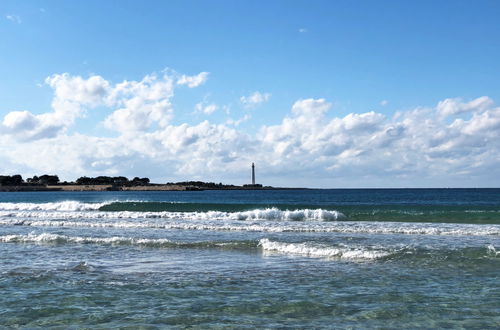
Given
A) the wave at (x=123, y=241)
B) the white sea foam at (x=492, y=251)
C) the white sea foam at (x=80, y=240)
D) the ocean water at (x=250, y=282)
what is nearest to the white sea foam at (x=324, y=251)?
the ocean water at (x=250, y=282)

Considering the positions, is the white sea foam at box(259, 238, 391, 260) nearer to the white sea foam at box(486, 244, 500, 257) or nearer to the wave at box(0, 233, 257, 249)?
the wave at box(0, 233, 257, 249)

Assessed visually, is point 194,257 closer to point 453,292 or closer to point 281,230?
point 453,292

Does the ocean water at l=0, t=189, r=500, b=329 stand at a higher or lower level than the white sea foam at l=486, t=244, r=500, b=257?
lower

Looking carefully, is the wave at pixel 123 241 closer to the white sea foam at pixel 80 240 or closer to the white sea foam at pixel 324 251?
the white sea foam at pixel 80 240

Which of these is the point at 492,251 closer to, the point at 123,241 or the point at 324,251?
the point at 324,251

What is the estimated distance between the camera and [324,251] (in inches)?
728

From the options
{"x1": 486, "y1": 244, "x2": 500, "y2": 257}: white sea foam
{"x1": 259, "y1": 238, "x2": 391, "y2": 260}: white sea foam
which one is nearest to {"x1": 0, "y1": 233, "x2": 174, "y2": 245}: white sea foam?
{"x1": 259, "y1": 238, "x2": 391, "y2": 260}: white sea foam

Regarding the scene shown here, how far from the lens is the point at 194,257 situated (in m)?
17.5

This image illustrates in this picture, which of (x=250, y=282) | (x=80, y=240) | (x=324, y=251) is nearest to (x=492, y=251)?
(x=324, y=251)

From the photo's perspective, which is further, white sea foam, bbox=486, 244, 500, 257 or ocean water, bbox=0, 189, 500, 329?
white sea foam, bbox=486, 244, 500, 257

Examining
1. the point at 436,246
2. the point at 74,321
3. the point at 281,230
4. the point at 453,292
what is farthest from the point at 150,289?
the point at 281,230

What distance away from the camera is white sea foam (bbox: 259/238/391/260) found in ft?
57.7

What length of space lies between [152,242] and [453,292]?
566 inches

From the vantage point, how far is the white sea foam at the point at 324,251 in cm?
1758
